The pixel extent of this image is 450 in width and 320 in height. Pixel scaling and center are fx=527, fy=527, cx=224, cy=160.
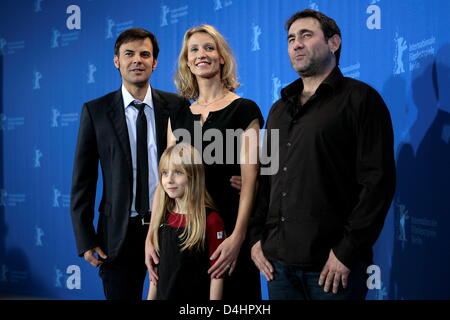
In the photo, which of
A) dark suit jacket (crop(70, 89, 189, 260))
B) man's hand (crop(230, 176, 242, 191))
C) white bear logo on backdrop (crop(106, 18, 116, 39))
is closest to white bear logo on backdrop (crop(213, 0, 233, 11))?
white bear logo on backdrop (crop(106, 18, 116, 39))

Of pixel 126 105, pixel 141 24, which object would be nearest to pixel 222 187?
pixel 126 105

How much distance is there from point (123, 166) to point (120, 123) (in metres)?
0.22

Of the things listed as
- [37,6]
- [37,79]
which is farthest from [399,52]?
[37,6]

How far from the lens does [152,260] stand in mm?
2340

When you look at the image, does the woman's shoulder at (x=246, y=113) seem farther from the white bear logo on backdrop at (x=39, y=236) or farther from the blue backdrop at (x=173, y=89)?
the white bear logo on backdrop at (x=39, y=236)

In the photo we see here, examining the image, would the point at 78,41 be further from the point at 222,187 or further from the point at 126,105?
the point at 222,187

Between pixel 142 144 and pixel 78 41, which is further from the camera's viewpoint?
pixel 78 41

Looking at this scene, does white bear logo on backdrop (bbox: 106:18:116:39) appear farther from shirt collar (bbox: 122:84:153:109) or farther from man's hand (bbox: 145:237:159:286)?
man's hand (bbox: 145:237:159:286)

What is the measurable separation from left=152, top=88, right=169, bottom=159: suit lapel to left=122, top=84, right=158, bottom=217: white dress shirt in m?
0.02

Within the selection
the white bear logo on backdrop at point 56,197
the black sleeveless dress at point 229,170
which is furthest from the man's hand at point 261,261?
the white bear logo on backdrop at point 56,197

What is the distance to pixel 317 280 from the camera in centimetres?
198

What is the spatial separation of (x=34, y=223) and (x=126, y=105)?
3.23 meters

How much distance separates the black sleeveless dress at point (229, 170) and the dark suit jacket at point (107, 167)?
0.90 ft

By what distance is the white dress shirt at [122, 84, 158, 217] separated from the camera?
2.62 metres
